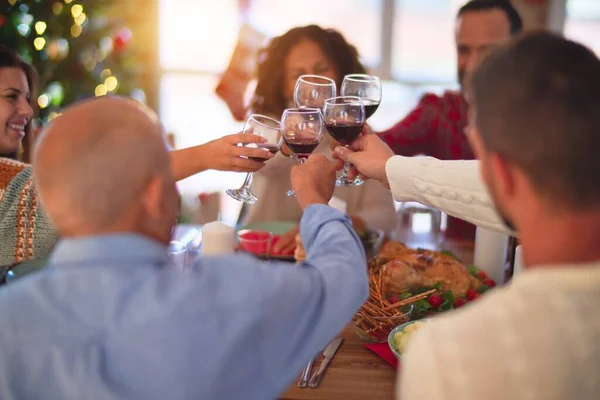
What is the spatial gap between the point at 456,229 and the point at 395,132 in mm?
547

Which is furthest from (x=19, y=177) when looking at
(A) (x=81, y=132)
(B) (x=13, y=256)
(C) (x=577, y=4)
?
(C) (x=577, y=4)

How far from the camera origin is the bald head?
31.9 inches

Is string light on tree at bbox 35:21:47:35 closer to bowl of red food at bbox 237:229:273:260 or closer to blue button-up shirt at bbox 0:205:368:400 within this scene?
bowl of red food at bbox 237:229:273:260

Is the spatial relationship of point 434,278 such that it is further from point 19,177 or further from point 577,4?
point 577,4

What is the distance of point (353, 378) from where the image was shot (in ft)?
4.26

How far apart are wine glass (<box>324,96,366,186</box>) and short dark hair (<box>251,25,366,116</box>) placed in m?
0.97

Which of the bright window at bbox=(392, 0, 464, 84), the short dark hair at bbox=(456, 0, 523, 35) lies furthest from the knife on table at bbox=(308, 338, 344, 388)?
the bright window at bbox=(392, 0, 464, 84)

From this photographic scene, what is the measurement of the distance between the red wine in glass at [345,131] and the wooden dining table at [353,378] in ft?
1.65

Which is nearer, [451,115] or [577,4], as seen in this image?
[451,115]

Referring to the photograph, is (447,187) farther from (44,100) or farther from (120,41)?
(120,41)

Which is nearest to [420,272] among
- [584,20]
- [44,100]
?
[44,100]

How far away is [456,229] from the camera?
256 centimetres

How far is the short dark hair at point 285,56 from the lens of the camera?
257 cm

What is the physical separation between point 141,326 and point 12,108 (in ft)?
5.05
